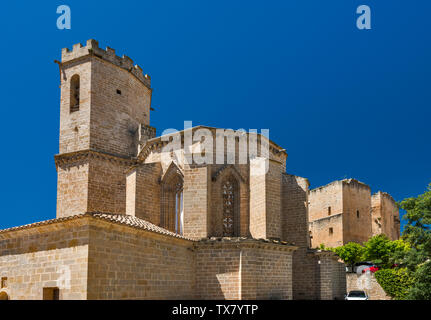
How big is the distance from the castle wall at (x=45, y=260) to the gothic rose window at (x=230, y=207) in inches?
288

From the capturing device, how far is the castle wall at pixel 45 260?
9688 millimetres

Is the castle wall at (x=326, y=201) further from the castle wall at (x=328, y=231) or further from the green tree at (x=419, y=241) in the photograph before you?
the green tree at (x=419, y=241)

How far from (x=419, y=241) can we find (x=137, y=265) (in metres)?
12.5

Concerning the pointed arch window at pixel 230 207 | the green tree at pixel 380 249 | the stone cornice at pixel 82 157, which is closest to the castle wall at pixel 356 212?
the green tree at pixel 380 249

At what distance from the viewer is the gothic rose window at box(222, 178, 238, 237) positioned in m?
16.3

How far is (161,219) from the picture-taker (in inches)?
674

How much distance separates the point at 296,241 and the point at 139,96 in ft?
37.9

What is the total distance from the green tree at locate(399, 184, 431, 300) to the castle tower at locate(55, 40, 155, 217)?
1296 cm

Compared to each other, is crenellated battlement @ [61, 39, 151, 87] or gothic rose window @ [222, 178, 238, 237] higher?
crenellated battlement @ [61, 39, 151, 87]

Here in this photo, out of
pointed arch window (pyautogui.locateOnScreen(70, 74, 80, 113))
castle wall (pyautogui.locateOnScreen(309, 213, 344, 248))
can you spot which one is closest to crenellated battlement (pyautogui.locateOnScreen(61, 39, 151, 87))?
pointed arch window (pyautogui.locateOnScreen(70, 74, 80, 113))

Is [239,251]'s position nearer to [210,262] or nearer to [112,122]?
[210,262]

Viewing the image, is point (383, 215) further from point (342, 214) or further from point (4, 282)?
point (4, 282)

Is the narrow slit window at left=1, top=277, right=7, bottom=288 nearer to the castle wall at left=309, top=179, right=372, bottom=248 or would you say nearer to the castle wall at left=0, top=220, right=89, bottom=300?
the castle wall at left=0, top=220, right=89, bottom=300
